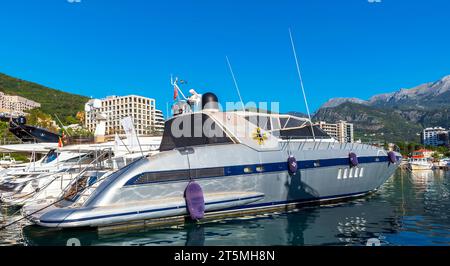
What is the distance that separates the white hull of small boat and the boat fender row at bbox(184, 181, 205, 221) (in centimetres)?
23

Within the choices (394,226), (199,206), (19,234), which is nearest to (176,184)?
(199,206)

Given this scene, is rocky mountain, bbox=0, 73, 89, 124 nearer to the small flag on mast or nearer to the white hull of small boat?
the small flag on mast

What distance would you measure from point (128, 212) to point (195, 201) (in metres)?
2.05

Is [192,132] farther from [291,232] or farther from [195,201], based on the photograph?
[291,232]

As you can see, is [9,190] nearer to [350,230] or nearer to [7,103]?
[350,230]

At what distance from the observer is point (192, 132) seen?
13.9 m

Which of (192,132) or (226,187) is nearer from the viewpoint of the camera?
(226,187)

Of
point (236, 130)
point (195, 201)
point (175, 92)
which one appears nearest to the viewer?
point (195, 201)

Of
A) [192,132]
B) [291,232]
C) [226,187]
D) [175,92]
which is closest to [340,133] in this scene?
[175,92]

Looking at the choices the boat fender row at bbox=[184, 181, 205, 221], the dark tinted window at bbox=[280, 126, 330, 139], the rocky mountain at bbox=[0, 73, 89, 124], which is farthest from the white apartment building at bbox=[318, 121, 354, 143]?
the rocky mountain at bbox=[0, 73, 89, 124]

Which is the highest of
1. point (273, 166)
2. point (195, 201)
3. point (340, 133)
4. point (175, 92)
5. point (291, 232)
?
point (175, 92)

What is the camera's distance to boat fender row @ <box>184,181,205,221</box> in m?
10.8

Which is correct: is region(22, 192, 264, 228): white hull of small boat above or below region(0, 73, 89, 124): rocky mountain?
below

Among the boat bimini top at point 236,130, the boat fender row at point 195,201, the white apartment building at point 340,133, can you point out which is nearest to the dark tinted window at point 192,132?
the boat bimini top at point 236,130
